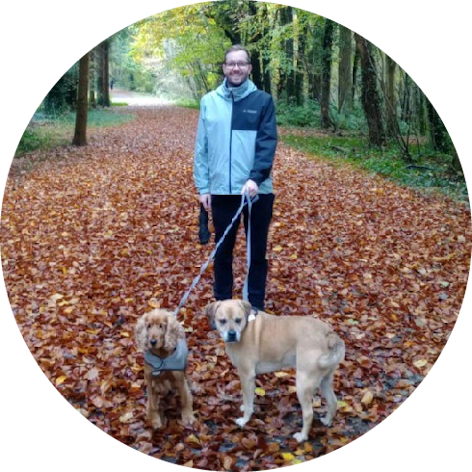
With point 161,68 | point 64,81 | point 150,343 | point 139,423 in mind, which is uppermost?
point 161,68

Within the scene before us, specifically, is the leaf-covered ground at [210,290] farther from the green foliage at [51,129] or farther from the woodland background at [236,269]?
the green foliage at [51,129]

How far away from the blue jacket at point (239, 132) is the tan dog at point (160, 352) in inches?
67.9

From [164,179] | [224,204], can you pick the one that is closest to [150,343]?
[224,204]

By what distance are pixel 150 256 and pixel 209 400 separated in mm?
3990

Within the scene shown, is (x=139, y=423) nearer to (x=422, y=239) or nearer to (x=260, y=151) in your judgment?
(x=260, y=151)

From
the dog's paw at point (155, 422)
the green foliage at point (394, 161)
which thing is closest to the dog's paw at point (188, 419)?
the dog's paw at point (155, 422)

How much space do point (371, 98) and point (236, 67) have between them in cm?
1320

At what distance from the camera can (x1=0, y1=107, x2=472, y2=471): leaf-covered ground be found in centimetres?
432

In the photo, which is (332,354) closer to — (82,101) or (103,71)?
(82,101)

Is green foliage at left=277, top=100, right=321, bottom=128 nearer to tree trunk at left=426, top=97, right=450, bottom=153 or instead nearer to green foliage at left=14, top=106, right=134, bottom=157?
tree trunk at left=426, top=97, right=450, bottom=153

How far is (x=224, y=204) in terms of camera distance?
518 centimetres

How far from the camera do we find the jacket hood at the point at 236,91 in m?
4.71

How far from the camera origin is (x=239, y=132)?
4.81 metres

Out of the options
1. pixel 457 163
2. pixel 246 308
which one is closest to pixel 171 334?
A: pixel 246 308
